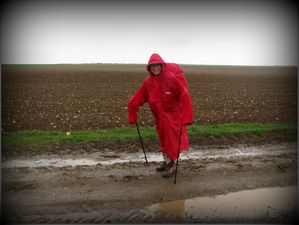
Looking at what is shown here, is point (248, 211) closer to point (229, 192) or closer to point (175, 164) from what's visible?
point (229, 192)

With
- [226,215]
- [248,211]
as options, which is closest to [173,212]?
[226,215]

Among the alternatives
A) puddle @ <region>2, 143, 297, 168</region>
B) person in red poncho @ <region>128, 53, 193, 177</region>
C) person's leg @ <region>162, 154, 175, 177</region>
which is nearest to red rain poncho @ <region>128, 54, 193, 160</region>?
person in red poncho @ <region>128, 53, 193, 177</region>

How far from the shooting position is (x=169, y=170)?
22.1 ft

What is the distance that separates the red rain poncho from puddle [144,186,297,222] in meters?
1.37

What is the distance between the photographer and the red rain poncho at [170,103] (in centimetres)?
646

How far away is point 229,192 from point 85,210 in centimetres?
234

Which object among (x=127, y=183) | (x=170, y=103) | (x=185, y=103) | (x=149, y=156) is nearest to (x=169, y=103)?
(x=170, y=103)

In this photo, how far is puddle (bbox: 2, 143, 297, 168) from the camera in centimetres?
757

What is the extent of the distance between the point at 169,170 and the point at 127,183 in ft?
2.83

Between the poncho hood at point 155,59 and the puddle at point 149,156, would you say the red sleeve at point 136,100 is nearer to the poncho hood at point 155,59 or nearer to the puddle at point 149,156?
the poncho hood at point 155,59

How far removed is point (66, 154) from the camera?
8.33 metres

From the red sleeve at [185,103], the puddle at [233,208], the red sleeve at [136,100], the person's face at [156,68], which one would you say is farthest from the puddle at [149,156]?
the puddle at [233,208]

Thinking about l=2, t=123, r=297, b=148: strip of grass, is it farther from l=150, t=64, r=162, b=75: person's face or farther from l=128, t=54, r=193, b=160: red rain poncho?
l=150, t=64, r=162, b=75: person's face

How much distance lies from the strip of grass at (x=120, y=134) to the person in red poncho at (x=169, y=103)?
2861mm
